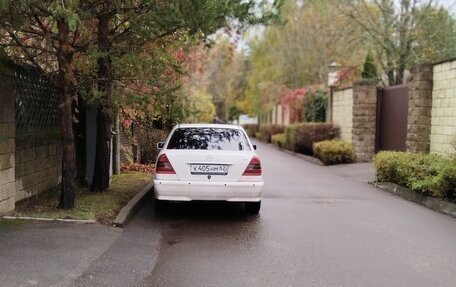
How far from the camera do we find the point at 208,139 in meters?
8.43

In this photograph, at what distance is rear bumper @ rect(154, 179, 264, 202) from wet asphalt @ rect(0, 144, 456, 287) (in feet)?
1.34

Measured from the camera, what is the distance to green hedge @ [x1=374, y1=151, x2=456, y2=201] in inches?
353

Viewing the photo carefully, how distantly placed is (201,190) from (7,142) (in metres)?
2.80

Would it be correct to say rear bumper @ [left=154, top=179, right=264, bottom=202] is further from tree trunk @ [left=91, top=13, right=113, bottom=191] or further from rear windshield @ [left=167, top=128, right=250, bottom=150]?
tree trunk @ [left=91, top=13, right=113, bottom=191]

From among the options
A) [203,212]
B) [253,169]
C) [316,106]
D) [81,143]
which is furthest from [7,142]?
[316,106]

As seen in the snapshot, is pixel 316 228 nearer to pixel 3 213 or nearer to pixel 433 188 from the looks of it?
pixel 433 188

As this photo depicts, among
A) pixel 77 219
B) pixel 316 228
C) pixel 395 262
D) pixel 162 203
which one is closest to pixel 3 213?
pixel 77 219

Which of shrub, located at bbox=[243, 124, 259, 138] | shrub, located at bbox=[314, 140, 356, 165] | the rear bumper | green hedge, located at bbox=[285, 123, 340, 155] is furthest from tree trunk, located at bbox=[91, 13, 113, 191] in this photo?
shrub, located at bbox=[243, 124, 259, 138]

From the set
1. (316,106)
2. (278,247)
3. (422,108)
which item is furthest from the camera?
(316,106)

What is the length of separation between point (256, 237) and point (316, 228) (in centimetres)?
110

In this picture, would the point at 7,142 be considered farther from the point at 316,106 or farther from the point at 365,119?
the point at 316,106

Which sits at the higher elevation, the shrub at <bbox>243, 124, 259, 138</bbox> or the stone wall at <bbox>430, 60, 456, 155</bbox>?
the stone wall at <bbox>430, 60, 456, 155</bbox>

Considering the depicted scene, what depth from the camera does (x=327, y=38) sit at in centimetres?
3070

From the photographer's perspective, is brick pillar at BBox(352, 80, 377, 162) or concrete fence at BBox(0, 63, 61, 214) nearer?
concrete fence at BBox(0, 63, 61, 214)
